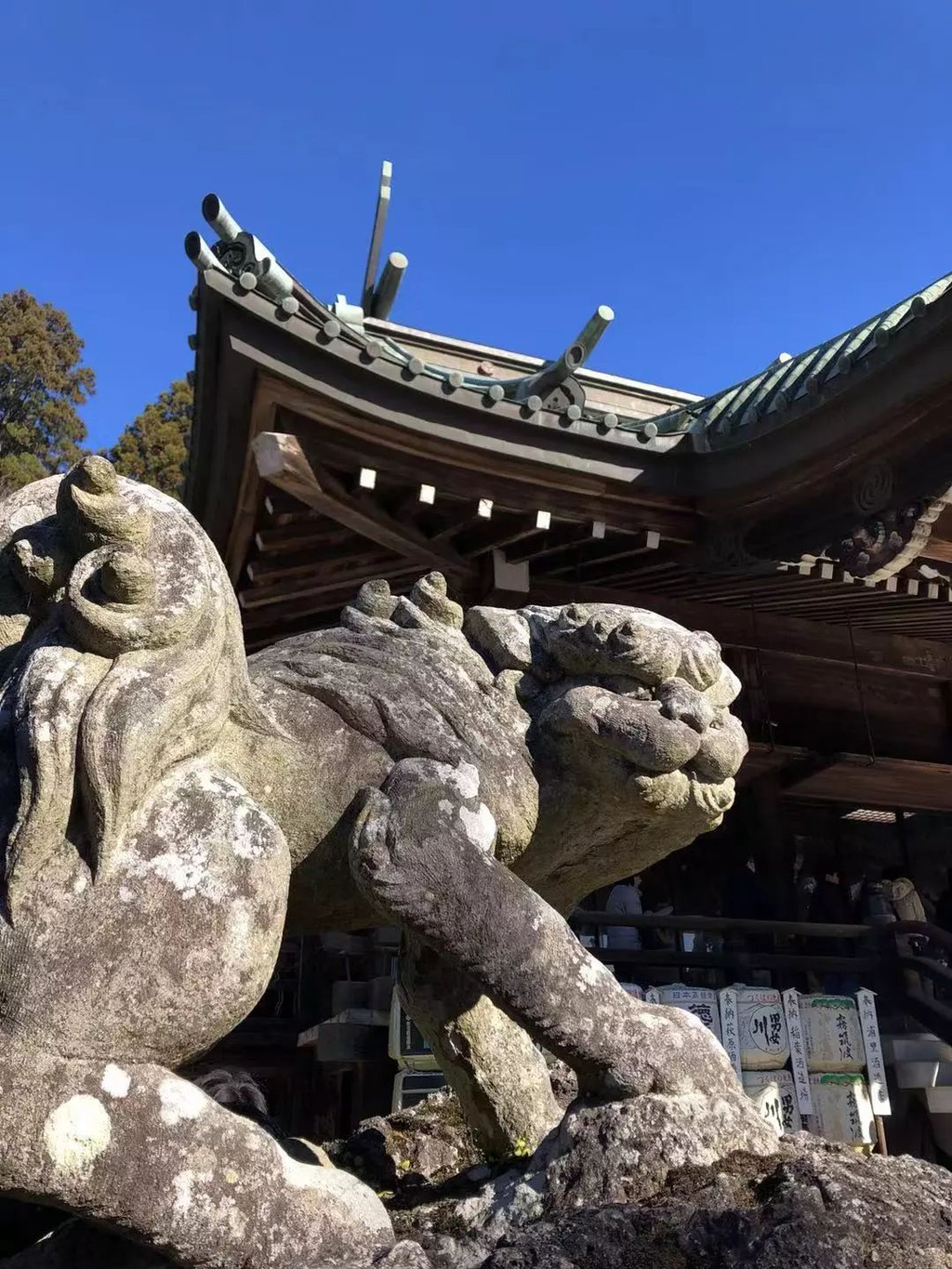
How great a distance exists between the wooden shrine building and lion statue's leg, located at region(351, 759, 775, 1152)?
106 inches

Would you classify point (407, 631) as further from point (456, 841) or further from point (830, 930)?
point (830, 930)

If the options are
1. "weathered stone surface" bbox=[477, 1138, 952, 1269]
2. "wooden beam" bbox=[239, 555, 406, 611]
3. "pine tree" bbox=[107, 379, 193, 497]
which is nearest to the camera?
"weathered stone surface" bbox=[477, 1138, 952, 1269]

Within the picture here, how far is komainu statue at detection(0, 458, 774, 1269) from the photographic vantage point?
1286mm

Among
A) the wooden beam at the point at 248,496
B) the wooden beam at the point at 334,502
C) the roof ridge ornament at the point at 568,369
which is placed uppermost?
the roof ridge ornament at the point at 568,369

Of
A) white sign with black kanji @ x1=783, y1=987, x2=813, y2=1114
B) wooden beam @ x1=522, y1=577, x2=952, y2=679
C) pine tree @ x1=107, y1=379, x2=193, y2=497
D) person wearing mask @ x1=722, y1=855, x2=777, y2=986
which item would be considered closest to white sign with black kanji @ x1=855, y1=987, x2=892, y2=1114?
white sign with black kanji @ x1=783, y1=987, x2=813, y2=1114

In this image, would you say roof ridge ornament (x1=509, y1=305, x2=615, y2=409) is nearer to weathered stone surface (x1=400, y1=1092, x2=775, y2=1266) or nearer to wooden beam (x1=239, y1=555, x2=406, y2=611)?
wooden beam (x1=239, y1=555, x2=406, y2=611)

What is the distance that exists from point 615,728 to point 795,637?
479 cm

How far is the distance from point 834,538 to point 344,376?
6.70 feet

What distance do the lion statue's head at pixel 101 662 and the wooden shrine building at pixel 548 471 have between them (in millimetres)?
2438

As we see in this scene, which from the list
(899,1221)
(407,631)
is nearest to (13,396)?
(407,631)

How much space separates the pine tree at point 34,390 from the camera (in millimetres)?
15062

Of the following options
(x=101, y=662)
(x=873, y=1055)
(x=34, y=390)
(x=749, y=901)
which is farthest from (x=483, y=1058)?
(x=34, y=390)

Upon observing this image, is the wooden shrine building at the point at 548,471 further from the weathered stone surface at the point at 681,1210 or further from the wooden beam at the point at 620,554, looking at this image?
the weathered stone surface at the point at 681,1210

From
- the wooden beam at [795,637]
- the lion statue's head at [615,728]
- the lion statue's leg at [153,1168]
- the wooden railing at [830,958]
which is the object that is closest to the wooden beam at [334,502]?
the wooden beam at [795,637]
